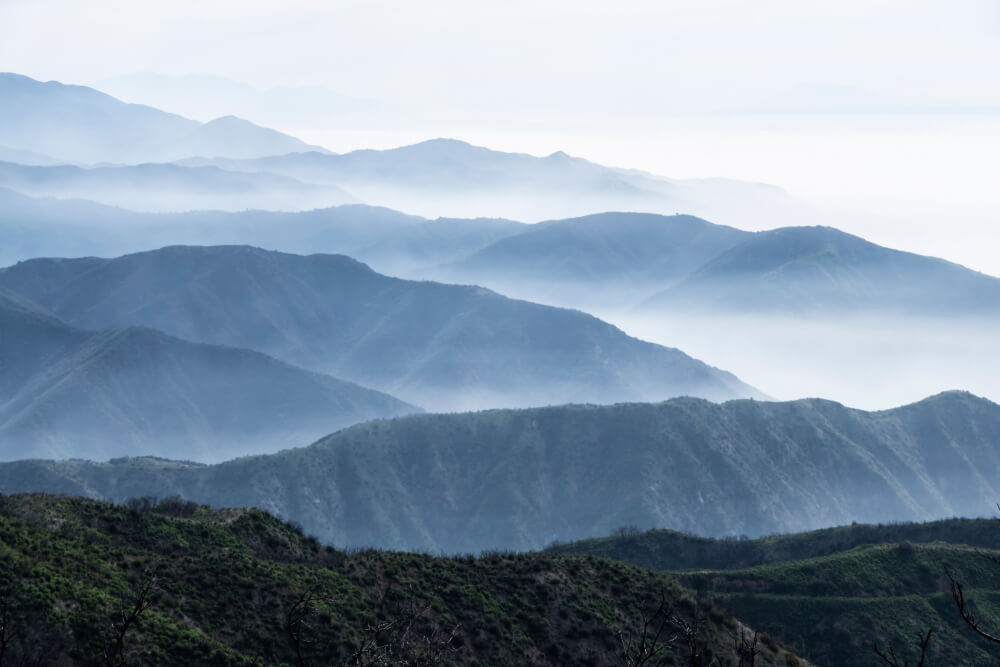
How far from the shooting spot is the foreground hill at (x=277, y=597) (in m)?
51.2

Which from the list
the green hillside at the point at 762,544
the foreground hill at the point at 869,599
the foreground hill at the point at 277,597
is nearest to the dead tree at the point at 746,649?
the foreground hill at the point at 277,597

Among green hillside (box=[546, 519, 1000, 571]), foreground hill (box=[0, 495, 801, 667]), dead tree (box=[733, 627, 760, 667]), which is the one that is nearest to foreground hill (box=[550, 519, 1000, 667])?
green hillside (box=[546, 519, 1000, 571])

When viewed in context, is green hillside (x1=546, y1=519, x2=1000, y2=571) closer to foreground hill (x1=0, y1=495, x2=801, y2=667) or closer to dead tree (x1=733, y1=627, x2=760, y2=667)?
foreground hill (x1=0, y1=495, x2=801, y2=667)

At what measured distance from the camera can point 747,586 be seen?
320 feet

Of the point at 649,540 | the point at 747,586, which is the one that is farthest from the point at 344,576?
the point at 649,540

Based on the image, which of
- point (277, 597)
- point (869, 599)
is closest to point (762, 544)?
point (869, 599)

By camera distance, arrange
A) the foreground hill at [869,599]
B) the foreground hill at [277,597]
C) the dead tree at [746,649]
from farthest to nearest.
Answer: the foreground hill at [869,599] → the foreground hill at [277,597] → the dead tree at [746,649]

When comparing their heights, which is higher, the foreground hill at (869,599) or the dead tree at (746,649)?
the dead tree at (746,649)

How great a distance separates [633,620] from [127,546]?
98.2 ft

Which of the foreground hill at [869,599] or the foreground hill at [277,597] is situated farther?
the foreground hill at [869,599]

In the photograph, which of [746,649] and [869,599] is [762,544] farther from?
[746,649]

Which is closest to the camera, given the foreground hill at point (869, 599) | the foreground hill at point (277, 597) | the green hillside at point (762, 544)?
the foreground hill at point (277, 597)

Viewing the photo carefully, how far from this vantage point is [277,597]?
61.6 meters

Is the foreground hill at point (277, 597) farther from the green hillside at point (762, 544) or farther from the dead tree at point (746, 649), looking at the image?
the green hillside at point (762, 544)
